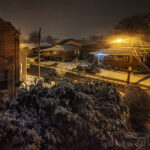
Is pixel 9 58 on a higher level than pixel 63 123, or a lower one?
higher

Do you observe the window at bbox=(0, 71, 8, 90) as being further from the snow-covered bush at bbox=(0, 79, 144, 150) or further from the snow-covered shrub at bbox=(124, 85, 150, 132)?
the snow-covered shrub at bbox=(124, 85, 150, 132)

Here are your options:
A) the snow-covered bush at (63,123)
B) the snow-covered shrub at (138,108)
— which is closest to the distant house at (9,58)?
the snow-covered bush at (63,123)

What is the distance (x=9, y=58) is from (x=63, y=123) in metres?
8.93

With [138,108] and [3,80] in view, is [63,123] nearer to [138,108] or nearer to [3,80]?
[138,108]

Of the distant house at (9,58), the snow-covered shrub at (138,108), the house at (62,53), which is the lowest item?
the snow-covered shrub at (138,108)

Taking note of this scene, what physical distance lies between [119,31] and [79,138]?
147 feet

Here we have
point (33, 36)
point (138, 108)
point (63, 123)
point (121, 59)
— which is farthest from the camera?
point (33, 36)

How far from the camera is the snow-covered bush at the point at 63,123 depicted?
477cm

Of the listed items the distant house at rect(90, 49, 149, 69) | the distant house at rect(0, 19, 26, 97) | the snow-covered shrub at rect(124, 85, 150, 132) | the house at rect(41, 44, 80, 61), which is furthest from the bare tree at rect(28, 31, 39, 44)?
the snow-covered shrub at rect(124, 85, 150, 132)

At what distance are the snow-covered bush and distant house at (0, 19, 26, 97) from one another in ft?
21.3

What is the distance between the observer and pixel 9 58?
12234 mm

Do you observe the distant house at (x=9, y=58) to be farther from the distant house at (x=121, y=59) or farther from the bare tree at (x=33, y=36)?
the bare tree at (x=33, y=36)

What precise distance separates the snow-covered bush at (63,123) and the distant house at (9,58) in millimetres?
6478

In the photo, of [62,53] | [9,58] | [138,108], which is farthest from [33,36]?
Answer: [138,108]
